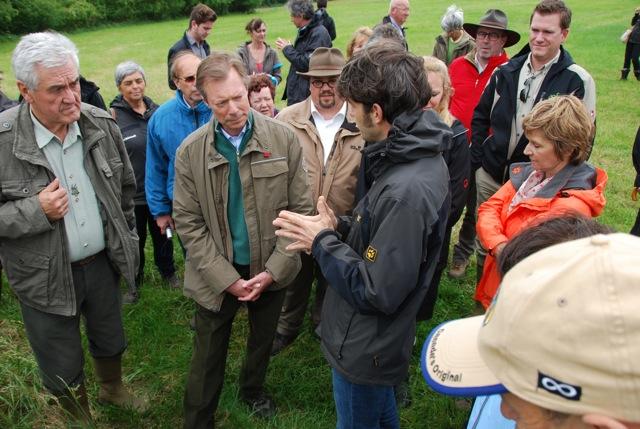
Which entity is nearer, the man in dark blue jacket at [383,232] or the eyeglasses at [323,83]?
the man in dark blue jacket at [383,232]

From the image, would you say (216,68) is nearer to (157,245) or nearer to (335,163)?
(335,163)

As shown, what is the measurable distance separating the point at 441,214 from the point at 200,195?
4.83 ft

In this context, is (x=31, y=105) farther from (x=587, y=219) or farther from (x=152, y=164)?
(x=587, y=219)

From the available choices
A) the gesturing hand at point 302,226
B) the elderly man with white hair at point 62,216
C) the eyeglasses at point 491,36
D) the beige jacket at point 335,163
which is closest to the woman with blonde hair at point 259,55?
the eyeglasses at point 491,36

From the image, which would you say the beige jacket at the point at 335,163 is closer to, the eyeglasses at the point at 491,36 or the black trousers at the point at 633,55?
the eyeglasses at the point at 491,36

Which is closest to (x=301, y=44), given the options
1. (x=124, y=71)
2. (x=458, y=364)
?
(x=124, y=71)

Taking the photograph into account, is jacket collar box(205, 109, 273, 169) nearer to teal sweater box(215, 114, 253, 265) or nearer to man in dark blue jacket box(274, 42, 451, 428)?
teal sweater box(215, 114, 253, 265)

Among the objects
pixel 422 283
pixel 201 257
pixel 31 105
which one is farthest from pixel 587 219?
pixel 31 105

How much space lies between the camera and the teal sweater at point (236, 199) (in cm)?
313

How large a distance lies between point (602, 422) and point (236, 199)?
250 cm

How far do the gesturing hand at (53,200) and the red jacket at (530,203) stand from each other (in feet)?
7.95

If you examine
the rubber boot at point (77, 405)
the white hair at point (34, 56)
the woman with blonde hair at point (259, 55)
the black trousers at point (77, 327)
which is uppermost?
the white hair at point (34, 56)

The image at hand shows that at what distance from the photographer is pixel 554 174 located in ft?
10.8

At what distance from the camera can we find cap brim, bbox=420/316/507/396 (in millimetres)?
1256
